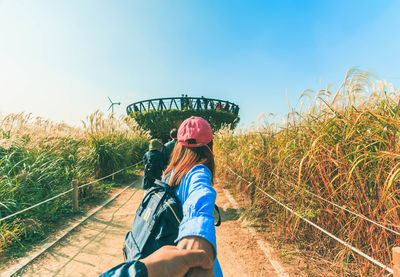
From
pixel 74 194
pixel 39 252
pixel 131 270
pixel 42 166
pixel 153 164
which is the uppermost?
pixel 131 270

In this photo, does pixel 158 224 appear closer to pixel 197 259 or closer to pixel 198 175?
pixel 198 175

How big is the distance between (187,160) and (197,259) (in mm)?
632

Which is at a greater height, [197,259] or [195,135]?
[195,135]

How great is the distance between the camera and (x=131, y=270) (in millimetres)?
543

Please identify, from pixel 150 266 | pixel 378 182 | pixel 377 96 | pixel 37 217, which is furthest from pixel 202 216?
pixel 37 217

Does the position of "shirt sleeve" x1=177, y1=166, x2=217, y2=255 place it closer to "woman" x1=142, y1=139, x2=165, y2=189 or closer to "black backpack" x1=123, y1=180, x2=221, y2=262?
"black backpack" x1=123, y1=180, x2=221, y2=262

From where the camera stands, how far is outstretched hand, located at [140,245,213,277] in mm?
570

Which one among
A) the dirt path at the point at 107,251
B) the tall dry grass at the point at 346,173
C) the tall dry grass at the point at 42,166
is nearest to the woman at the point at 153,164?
the dirt path at the point at 107,251

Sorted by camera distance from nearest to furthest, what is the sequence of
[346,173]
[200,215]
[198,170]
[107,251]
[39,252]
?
[200,215], [198,170], [346,173], [39,252], [107,251]

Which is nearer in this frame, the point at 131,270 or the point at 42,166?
the point at 131,270

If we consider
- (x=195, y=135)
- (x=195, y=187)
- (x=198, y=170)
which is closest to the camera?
(x=195, y=187)

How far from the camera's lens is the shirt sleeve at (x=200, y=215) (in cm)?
71

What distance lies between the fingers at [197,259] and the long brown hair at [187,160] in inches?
20.7

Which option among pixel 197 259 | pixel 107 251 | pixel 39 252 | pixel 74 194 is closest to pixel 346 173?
pixel 197 259
